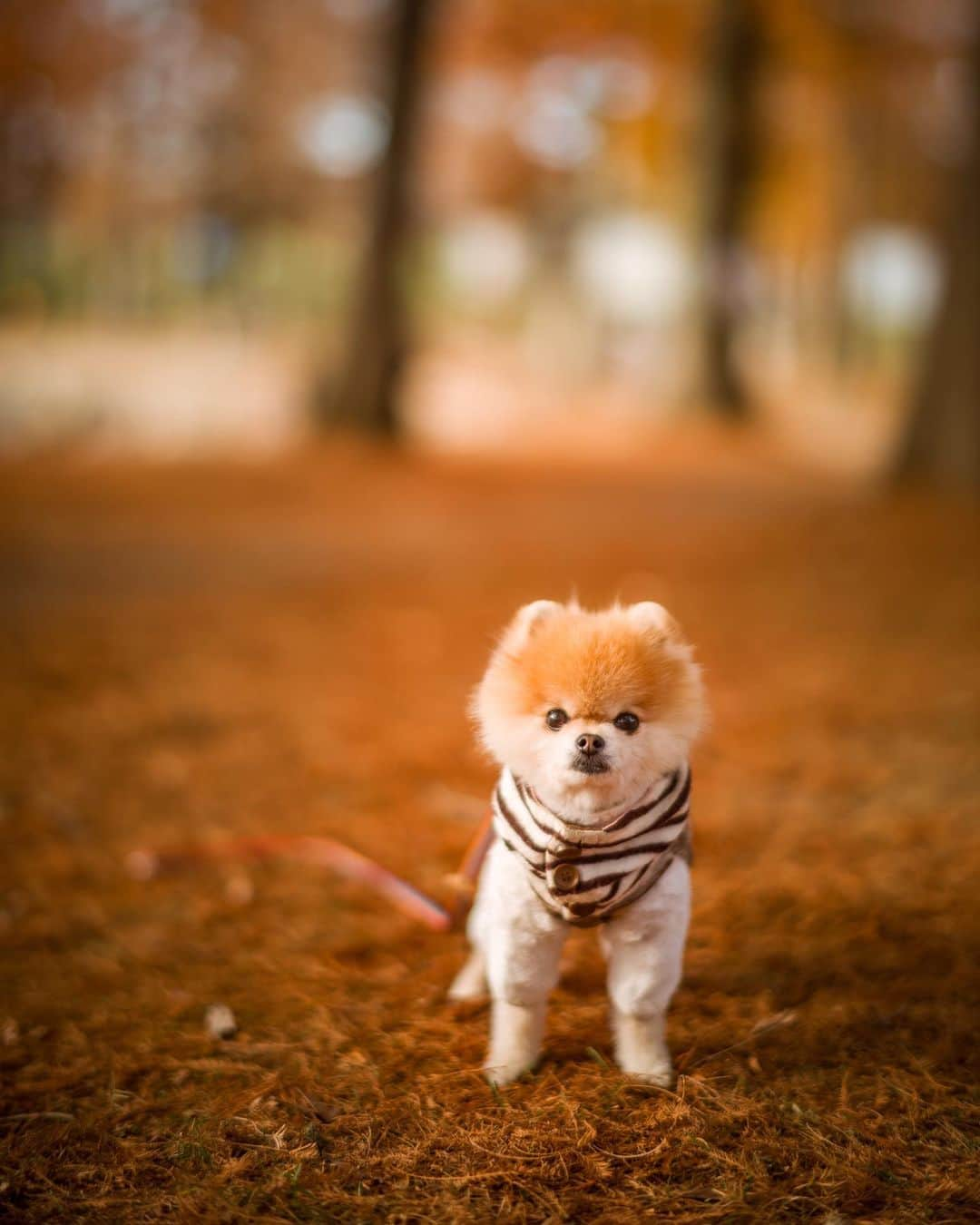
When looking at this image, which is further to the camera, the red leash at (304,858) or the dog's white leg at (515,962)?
the red leash at (304,858)

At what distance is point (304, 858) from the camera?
143 inches

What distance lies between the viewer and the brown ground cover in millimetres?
2055

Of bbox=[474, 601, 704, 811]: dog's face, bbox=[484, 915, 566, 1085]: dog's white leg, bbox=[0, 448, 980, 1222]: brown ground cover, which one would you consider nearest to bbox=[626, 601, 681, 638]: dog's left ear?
bbox=[474, 601, 704, 811]: dog's face

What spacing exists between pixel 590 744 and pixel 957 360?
8.05 metres

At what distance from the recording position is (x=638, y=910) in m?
2.14

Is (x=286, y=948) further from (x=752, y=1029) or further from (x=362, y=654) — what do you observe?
(x=362, y=654)

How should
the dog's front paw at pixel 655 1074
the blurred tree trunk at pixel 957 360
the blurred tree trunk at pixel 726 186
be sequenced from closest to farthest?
the dog's front paw at pixel 655 1074 → the blurred tree trunk at pixel 957 360 → the blurred tree trunk at pixel 726 186

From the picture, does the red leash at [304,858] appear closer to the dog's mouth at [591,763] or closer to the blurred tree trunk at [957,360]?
the dog's mouth at [591,763]

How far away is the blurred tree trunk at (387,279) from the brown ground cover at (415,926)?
18.8ft

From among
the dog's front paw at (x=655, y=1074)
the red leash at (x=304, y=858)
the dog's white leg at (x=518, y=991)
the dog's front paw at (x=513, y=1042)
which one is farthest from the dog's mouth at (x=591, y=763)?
the red leash at (x=304, y=858)

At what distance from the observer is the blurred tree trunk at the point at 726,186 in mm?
17562

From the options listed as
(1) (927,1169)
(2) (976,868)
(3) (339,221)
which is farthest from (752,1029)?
(3) (339,221)

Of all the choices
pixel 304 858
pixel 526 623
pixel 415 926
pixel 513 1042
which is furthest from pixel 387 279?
pixel 513 1042

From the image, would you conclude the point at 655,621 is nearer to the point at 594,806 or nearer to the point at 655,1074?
the point at 594,806
